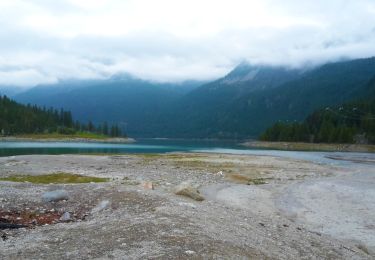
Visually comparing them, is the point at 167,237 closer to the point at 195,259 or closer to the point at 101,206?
the point at 195,259

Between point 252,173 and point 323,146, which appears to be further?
point 323,146

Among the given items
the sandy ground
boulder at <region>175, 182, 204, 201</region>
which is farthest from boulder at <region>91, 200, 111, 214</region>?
boulder at <region>175, 182, 204, 201</region>

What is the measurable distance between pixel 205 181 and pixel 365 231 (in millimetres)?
24313

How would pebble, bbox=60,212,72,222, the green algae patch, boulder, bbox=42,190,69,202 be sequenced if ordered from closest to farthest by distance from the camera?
pebble, bbox=60,212,72,222, boulder, bbox=42,190,69,202, the green algae patch

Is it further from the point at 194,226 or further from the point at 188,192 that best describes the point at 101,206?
the point at 194,226

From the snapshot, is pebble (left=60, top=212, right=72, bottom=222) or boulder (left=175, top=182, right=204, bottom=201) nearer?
pebble (left=60, top=212, right=72, bottom=222)

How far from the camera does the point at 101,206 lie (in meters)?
28.9

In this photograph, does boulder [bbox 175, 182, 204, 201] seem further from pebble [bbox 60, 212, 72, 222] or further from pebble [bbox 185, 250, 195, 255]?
pebble [bbox 185, 250, 195, 255]

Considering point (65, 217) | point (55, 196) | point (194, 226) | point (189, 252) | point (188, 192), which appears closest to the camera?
point (189, 252)

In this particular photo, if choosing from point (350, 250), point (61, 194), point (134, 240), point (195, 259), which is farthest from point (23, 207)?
point (350, 250)

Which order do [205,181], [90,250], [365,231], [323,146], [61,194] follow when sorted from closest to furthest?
[90,250] < [365,231] < [61,194] < [205,181] < [323,146]

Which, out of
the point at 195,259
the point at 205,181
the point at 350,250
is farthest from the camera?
the point at 205,181

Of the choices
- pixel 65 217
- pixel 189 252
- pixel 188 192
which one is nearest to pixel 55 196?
pixel 65 217

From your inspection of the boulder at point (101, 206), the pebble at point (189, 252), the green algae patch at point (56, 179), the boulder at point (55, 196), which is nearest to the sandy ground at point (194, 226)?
the pebble at point (189, 252)
